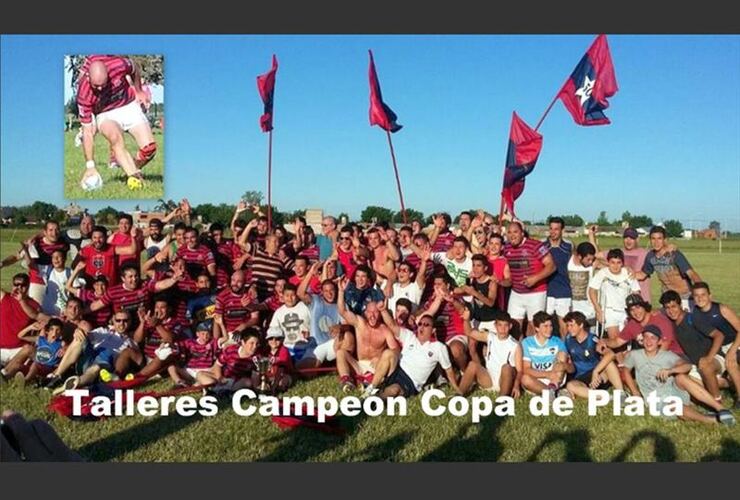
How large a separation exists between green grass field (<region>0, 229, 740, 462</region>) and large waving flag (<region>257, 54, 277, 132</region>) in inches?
132

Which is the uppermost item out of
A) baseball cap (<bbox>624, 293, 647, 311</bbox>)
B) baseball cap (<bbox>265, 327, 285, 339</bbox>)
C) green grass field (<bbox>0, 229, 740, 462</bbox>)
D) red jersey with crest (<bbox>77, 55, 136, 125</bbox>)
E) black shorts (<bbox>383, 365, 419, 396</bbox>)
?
red jersey with crest (<bbox>77, 55, 136, 125</bbox>)

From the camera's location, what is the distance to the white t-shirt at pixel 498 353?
6.57 meters

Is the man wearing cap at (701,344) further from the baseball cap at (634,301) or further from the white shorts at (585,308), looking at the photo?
the white shorts at (585,308)

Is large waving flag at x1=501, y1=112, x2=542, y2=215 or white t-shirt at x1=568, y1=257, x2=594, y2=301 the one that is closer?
large waving flag at x1=501, y1=112, x2=542, y2=215

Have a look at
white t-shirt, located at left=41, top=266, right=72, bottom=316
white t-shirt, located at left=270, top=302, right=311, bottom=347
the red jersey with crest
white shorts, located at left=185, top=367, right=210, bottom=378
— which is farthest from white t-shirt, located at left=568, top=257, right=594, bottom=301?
white t-shirt, located at left=41, top=266, right=72, bottom=316

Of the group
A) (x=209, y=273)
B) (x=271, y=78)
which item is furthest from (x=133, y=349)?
(x=271, y=78)

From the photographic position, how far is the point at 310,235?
8.61 metres

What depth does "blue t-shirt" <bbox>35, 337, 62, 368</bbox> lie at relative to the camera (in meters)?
6.92

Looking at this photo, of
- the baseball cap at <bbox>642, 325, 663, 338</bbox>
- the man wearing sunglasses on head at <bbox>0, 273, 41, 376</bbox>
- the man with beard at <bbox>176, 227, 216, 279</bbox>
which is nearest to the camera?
the baseball cap at <bbox>642, 325, 663, 338</bbox>

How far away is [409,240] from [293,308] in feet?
5.23

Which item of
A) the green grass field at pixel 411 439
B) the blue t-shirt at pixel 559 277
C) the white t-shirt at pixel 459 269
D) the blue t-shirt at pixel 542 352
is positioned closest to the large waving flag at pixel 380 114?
the white t-shirt at pixel 459 269

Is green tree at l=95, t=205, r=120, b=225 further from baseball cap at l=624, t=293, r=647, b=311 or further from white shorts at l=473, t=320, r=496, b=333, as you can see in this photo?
baseball cap at l=624, t=293, r=647, b=311

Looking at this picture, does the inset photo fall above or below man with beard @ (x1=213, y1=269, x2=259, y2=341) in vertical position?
above

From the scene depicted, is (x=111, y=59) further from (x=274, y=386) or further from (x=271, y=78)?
(x=274, y=386)
